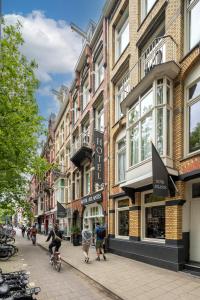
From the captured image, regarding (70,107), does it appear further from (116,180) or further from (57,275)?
(57,275)

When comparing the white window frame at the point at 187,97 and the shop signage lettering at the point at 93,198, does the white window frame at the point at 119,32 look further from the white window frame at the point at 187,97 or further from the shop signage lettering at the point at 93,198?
the shop signage lettering at the point at 93,198

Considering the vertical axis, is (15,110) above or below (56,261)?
above

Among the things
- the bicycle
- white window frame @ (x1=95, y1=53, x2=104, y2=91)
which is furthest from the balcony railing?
the bicycle

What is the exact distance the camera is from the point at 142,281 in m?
7.75

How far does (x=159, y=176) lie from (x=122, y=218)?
20.0 ft

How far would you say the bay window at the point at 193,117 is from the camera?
352 inches

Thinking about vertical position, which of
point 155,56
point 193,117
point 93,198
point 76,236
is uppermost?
point 155,56

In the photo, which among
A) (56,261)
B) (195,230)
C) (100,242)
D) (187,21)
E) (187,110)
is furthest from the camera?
A: (100,242)

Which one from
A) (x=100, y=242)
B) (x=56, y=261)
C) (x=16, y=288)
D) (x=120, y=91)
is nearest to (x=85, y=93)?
(x=120, y=91)

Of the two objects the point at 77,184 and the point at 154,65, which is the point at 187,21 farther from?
the point at 77,184

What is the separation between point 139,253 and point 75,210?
12915 millimetres

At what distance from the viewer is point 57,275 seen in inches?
369

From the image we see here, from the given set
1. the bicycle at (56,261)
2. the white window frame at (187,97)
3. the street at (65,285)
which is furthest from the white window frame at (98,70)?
the street at (65,285)

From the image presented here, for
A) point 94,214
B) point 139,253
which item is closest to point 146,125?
point 139,253
